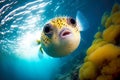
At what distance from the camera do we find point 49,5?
17375 millimetres

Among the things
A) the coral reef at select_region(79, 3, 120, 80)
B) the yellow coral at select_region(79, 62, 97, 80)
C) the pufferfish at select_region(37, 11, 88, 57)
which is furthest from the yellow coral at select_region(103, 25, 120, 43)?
the pufferfish at select_region(37, 11, 88, 57)

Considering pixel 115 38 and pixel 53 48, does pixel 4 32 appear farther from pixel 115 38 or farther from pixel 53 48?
pixel 53 48

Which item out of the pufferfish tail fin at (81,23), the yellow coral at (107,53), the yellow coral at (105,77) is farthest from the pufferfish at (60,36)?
the yellow coral at (105,77)

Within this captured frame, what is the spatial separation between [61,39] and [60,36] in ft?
0.11

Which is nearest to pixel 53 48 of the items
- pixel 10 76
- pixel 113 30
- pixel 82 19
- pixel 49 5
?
pixel 82 19

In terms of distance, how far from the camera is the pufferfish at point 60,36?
185 centimetres

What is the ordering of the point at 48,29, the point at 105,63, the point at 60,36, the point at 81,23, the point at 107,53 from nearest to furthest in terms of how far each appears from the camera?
the point at 60,36, the point at 48,29, the point at 81,23, the point at 107,53, the point at 105,63

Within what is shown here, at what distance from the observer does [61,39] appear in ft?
6.03

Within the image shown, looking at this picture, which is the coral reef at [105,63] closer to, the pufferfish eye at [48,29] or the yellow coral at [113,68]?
the yellow coral at [113,68]

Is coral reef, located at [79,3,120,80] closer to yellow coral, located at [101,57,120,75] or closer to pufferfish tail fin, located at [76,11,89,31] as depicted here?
yellow coral, located at [101,57,120,75]

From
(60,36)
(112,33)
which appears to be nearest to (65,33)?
(60,36)

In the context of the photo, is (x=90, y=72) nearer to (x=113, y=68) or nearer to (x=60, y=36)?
(x=113, y=68)

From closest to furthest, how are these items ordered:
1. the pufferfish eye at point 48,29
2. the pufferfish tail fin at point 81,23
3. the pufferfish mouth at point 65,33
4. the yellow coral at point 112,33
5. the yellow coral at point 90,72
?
the pufferfish mouth at point 65,33 → the pufferfish eye at point 48,29 → the pufferfish tail fin at point 81,23 → the yellow coral at point 90,72 → the yellow coral at point 112,33

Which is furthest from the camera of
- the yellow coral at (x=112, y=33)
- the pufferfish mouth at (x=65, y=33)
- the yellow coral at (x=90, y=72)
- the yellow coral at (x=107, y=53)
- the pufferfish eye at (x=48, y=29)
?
the yellow coral at (x=112, y=33)
